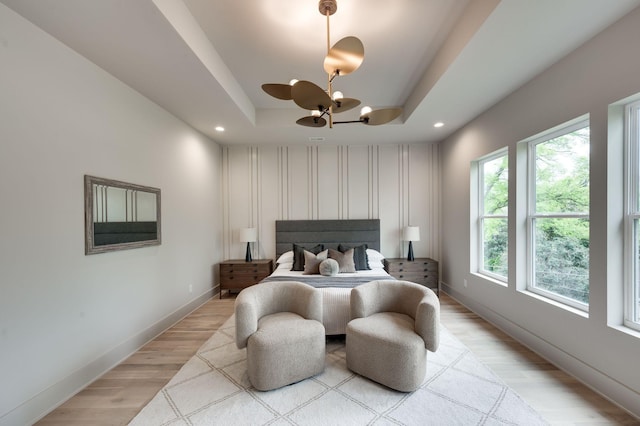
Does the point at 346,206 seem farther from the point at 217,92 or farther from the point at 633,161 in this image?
the point at 633,161

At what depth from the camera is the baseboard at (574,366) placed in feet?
6.10

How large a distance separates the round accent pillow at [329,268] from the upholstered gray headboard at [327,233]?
3.60 feet

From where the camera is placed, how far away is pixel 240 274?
443 centimetres

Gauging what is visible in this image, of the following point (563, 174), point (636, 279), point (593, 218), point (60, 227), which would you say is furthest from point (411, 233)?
point (60, 227)

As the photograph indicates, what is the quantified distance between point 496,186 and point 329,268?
8.25 feet

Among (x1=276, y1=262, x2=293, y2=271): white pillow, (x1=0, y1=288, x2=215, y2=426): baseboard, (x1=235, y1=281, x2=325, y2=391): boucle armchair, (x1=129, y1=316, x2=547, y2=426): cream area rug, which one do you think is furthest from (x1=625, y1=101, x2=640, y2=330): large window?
(x1=0, y1=288, x2=215, y2=426): baseboard

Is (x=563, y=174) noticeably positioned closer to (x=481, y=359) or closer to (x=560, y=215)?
(x=560, y=215)

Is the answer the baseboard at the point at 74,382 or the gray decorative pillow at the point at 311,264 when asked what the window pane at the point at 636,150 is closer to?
the gray decorative pillow at the point at 311,264

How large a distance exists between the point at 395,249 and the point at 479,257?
1.37 m

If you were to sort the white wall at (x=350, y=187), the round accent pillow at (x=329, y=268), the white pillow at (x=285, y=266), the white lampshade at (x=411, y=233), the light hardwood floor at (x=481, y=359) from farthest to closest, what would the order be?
the white wall at (x=350, y=187) < the white lampshade at (x=411, y=233) < the white pillow at (x=285, y=266) < the round accent pillow at (x=329, y=268) < the light hardwood floor at (x=481, y=359)

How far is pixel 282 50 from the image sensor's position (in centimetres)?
259

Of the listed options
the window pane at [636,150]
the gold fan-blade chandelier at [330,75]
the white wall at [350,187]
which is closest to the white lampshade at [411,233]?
the white wall at [350,187]

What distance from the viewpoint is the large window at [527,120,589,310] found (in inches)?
93.0

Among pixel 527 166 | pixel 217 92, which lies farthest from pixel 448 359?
pixel 217 92
